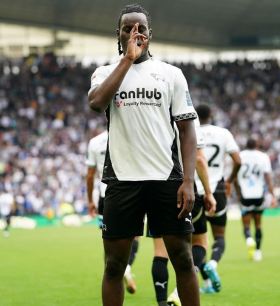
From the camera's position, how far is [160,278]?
6.65 metres

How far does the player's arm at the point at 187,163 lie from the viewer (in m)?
4.58

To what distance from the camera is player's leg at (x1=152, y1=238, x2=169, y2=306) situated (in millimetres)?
6578

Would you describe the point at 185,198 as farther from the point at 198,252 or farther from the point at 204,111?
the point at 204,111

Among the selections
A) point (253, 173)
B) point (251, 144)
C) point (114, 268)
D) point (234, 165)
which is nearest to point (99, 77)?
point (114, 268)

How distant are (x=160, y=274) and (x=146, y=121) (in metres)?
2.45

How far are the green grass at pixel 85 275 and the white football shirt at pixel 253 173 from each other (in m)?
1.22

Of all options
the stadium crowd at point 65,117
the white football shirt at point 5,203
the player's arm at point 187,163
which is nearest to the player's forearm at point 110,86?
the player's arm at point 187,163

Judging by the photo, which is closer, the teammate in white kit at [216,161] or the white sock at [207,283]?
the white sock at [207,283]

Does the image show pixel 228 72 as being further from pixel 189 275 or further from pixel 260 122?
pixel 189 275

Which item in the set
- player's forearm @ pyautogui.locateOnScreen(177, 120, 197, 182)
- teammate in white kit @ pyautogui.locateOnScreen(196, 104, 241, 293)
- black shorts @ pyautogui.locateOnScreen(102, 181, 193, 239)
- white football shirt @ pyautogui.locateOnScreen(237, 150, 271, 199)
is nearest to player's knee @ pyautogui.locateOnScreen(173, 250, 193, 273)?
black shorts @ pyautogui.locateOnScreen(102, 181, 193, 239)

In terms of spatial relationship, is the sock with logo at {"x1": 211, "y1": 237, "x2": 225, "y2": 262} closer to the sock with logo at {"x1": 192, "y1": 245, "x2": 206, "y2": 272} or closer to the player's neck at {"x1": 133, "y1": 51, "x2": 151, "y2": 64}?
the sock with logo at {"x1": 192, "y1": 245, "x2": 206, "y2": 272}

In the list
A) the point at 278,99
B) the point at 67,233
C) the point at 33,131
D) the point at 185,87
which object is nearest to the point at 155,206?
the point at 185,87

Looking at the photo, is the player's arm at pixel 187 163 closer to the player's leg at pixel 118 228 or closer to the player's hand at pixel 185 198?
the player's hand at pixel 185 198

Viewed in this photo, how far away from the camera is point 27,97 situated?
34.2 meters
